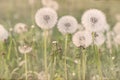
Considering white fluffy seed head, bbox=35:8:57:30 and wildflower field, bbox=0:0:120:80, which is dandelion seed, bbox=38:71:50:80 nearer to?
wildflower field, bbox=0:0:120:80

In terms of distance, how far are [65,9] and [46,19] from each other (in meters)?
3.28

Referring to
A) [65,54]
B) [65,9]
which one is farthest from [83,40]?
[65,9]

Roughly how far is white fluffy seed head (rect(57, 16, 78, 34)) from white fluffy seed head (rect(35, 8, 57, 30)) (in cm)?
8

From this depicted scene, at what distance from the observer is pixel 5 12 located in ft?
21.0

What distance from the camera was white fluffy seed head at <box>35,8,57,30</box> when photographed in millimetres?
3045

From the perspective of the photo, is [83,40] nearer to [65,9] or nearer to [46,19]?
[46,19]

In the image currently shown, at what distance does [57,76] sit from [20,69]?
37cm

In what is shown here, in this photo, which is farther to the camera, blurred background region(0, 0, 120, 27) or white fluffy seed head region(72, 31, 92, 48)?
blurred background region(0, 0, 120, 27)


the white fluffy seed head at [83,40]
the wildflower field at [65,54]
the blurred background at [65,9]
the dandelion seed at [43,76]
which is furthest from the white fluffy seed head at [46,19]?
the blurred background at [65,9]

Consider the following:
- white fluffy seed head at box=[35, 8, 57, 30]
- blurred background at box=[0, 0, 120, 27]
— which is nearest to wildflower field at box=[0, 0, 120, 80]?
white fluffy seed head at box=[35, 8, 57, 30]

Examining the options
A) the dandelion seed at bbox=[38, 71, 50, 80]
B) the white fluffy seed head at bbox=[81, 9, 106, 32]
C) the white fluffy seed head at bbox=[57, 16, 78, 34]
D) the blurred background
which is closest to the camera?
the white fluffy seed head at bbox=[81, 9, 106, 32]

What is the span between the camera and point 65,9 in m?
6.35

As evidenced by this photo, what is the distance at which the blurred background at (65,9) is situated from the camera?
19.6 feet

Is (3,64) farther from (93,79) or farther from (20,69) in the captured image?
(93,79)
